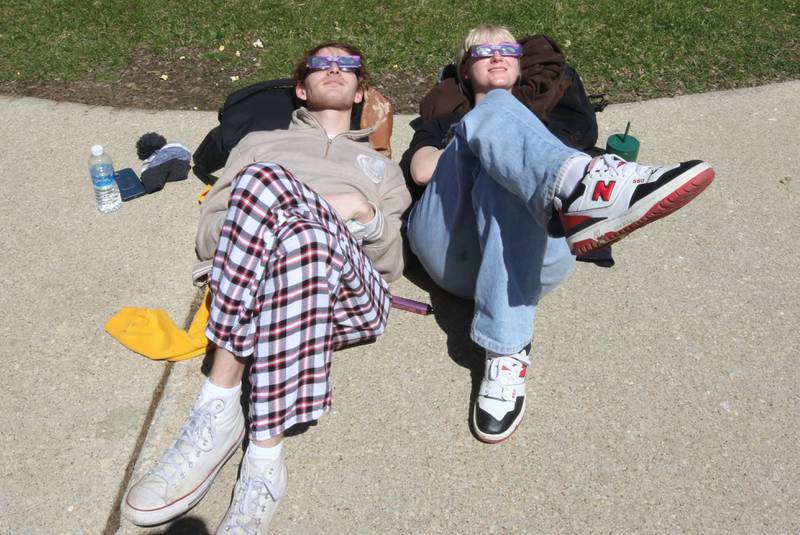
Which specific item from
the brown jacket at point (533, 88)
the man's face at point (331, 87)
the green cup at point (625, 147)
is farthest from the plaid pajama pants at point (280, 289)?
the green cup at point (625, 147)

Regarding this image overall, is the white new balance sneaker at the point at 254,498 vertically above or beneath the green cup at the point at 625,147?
beneath

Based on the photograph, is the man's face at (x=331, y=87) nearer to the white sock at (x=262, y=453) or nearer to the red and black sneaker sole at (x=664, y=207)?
the red and black sneaker sole at (x=664, y=207)

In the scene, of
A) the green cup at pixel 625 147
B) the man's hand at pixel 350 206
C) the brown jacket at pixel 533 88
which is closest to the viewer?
the man's hand at pixel 350 206

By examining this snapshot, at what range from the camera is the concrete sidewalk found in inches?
89.7

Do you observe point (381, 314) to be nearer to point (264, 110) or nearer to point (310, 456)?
point (310, 456)

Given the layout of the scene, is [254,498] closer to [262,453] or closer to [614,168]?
[262,453]

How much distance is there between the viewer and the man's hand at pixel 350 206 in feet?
8.48

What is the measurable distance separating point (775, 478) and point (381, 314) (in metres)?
1.42

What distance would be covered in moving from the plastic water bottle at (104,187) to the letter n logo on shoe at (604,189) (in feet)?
8.00

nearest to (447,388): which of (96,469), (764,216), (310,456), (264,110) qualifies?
(310,456)

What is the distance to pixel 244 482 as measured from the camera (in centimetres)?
221

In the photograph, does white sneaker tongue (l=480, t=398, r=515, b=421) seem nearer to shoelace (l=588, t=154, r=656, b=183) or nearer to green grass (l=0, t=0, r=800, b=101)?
shoelace (l=588, t=154, r=656, b=183)

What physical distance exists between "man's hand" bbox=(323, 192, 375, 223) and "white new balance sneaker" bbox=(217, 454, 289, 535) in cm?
88

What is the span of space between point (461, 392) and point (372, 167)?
1024mm
